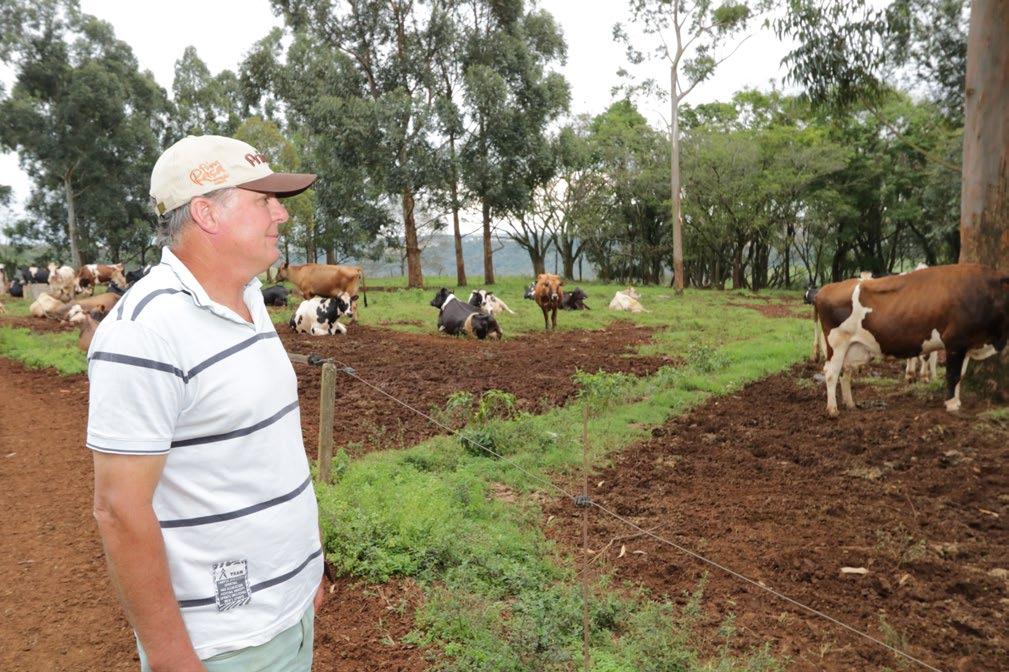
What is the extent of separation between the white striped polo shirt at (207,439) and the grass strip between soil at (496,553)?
172cm

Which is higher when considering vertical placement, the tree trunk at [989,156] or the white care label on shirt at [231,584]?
the tree trunk at [989,156]

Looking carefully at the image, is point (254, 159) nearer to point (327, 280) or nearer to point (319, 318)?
point (319, 318)

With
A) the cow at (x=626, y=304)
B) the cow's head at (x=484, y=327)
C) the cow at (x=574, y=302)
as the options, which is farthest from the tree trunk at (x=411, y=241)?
the cow's head at (x=484, y=327)

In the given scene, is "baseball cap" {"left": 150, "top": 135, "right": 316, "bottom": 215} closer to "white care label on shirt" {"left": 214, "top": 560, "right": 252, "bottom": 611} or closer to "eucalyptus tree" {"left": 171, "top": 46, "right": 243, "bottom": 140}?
"white care label on shirt" {"left": 214, "top": 560, "right": 252, "bottom": 611}

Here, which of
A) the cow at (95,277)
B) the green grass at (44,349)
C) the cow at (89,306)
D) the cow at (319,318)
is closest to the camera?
the green grass at (44,349)

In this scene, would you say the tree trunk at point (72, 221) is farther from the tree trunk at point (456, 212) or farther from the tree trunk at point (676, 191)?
the tree trunk at point (676, 191)

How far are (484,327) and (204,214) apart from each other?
1203cm

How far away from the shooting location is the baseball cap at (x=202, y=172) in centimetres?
165

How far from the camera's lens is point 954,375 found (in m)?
7.32

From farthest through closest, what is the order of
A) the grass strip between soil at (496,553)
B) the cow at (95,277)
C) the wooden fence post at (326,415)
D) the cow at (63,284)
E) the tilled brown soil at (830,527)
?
the cow at (95,277) → the cow at (63,284) → the wooden fence post at (326,415) → the tilled brown soil at (830,527) → the grass strip between soil at (496,553)

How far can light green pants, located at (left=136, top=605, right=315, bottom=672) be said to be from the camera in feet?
5.23

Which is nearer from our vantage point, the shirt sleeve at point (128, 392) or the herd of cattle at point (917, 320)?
the shirt sleeve at point (128, 392)

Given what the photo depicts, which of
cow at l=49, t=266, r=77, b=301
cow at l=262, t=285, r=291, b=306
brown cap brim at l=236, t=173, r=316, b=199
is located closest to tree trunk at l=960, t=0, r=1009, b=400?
brown cap brim at l=236, t=173, r=316, b=199

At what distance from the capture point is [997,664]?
3.17 meters
